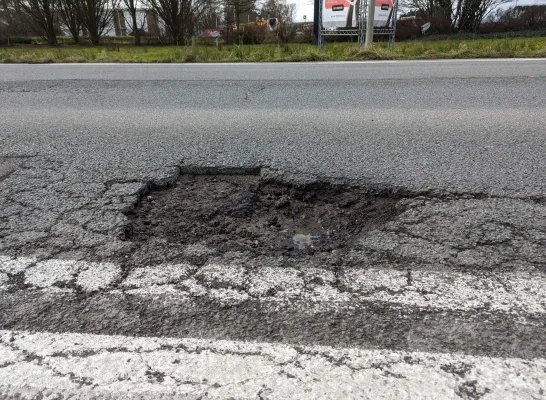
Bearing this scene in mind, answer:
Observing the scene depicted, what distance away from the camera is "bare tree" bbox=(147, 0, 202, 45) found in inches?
957

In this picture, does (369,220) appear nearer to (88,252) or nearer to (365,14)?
(88,252)

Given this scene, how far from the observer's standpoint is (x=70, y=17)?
26.7 metres

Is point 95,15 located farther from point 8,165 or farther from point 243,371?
point 243,371

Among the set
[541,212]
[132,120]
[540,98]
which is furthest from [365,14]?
[541,212]

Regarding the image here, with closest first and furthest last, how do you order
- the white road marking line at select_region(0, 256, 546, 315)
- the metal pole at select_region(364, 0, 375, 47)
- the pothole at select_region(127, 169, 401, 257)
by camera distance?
the white road marking line at select_region(0, 256, 546, 315) < the pothole at select_region(127, 169, 401, 257) < the metal pole at select_region(364, 0, 375, 47)

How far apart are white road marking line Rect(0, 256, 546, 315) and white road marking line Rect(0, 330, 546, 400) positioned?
275 mm

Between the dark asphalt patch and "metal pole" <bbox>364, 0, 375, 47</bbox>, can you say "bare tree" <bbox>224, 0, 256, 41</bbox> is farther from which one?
the dark asphalt patch

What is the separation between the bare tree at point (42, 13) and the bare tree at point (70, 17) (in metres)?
0.46

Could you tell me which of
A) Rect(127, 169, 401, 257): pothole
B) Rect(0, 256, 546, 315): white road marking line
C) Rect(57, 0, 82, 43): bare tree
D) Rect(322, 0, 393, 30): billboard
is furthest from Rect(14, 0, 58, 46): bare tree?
Rect(0, 256, 546, 315): white road marking line

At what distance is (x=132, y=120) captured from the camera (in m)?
4.61

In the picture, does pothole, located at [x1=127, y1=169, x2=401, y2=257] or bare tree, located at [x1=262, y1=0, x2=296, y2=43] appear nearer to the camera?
pothole, located at [x1=127, y1=169, x2=401, y2=257]

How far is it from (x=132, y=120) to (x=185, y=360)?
3.71 metres

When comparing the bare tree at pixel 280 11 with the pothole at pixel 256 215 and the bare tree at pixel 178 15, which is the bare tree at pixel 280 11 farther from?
the pothole at pixel 256 215

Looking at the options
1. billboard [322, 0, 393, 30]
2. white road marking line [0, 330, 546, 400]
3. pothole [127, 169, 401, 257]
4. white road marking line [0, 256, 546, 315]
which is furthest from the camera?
billboard [322, 0, 393, 30]
